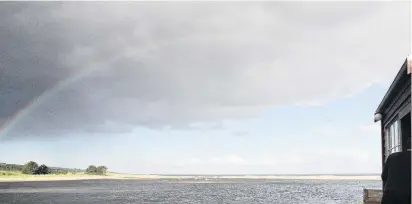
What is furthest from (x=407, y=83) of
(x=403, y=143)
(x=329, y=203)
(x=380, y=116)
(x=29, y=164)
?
(x=29, y=164)

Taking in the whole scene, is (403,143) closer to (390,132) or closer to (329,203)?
(390,132)

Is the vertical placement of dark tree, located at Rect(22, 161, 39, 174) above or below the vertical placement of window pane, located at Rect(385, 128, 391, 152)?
below

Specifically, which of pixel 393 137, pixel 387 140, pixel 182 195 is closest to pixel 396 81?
pixel 393 137

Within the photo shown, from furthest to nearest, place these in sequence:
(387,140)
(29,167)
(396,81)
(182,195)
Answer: (29,167)
(182,195)
(387,140)
(396,81)

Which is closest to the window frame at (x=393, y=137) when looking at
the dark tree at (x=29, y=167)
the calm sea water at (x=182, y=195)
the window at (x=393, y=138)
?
the window at (x=393, y=138)

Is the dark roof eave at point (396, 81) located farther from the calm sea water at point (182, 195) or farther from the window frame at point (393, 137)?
the calm sea water at point (182, 195)

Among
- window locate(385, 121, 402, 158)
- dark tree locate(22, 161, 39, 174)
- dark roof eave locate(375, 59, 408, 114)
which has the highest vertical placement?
dark roof eave locate(375, 59, 408, 114)

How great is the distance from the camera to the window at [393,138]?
1509 centimetres

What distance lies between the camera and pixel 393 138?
16.6 meters

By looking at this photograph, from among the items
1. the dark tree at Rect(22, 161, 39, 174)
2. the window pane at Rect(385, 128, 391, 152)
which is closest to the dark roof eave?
the window pane at Rect(385, 128, 391, 152)

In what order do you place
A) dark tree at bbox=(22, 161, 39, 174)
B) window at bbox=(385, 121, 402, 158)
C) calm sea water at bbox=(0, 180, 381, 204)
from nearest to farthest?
1. window at bbox=(385, 121, 402, 158)
2. calm sea water at bbox=(0, 180, 381, 204)
3. dark tree at bbox=(22, 161, 39, 174)

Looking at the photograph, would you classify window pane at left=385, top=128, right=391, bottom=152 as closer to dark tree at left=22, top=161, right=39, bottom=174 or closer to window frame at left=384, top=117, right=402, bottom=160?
window frame at left=384, top=117, right=402, bottom=160

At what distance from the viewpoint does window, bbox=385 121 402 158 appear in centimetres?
1509

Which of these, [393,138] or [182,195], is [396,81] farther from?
[182,195]
